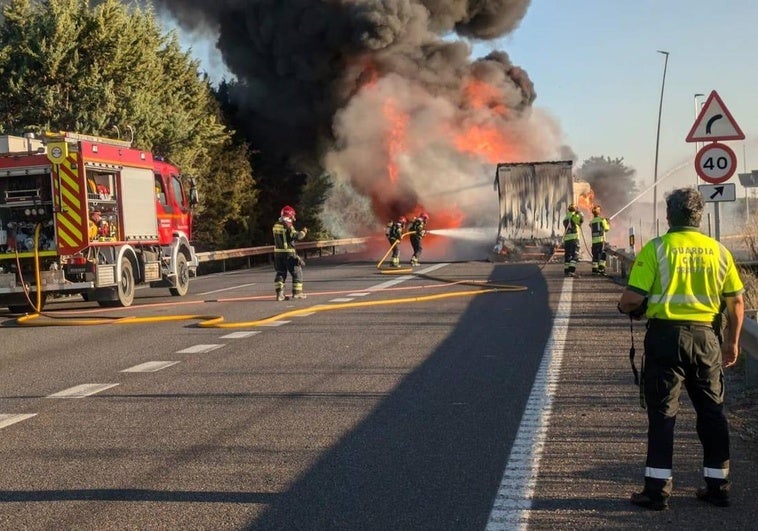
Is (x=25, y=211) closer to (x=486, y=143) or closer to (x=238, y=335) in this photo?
(x=238, y=335)

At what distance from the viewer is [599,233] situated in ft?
66.1

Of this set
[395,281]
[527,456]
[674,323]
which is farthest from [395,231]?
[674,323]

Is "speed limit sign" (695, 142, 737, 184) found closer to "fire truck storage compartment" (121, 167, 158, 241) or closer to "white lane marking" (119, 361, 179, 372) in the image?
"white lane marking" (119, 361, 179, 372)

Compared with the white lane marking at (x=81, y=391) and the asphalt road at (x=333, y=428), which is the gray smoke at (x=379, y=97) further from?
the white lane marking at (x=81, y=391)

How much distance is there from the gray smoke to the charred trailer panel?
8.24 metres

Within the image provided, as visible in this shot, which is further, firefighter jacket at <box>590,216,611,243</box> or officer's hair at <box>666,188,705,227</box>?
firefighter jacket at <box>590,216,611,243</box>

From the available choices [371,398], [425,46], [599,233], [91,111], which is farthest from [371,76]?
[371,398]

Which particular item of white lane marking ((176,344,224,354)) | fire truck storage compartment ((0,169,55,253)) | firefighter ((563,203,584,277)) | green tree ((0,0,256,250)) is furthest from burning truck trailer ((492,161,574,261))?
white lane marking ((176,344,224,354))

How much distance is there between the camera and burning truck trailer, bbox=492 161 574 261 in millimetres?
26297

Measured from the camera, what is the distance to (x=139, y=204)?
16594mm

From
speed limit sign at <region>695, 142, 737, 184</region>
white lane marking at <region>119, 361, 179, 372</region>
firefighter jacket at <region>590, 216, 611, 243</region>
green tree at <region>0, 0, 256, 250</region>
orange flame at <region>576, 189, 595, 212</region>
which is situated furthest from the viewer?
orange flame at <region>576, 189, 595, 212</region>

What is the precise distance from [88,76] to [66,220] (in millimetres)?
11246

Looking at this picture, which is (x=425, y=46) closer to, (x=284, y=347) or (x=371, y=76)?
(x=371, y=76)

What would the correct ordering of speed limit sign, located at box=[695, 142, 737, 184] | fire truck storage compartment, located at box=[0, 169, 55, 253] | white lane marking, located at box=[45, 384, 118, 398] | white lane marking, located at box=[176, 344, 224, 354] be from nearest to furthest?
white lane marking, located at box=[45, 384, 118, 398] → white lane marking, located at box=[176, 344, 224, 354] → speed limit sign, located at box=[695, 142, 737, 184] → fire truck storage compartment, located at box=[0, 169, 55, 253]
